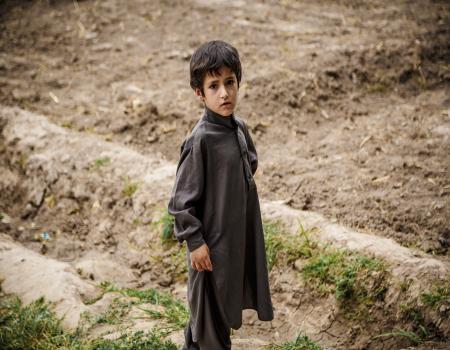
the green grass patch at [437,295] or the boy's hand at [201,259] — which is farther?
the green grass patch at [437,295]

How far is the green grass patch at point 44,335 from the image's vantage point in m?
2.67

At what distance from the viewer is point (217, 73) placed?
202 cm

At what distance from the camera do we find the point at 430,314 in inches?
103

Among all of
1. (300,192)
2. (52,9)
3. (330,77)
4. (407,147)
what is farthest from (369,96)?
(52,9)

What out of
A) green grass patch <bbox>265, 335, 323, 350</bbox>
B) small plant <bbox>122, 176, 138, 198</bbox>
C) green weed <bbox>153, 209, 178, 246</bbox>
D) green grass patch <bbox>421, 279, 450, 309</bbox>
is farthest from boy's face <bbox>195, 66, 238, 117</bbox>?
small plant <bbox>122, 176, 138, 198</bbox>

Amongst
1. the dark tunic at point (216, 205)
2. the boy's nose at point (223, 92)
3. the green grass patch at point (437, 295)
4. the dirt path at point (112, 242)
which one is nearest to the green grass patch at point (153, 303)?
the dirt path at point (112, 242)

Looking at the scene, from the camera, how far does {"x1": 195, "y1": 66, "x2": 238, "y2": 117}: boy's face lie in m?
2.02

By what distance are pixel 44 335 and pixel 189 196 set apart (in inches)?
62.8

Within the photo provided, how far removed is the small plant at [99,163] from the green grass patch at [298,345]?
266 cm

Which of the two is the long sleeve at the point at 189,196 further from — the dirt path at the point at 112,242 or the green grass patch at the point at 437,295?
the green grass patch at the point at 437,295

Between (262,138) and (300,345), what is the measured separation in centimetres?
266

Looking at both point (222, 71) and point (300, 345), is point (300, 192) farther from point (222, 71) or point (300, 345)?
point (222, 71)

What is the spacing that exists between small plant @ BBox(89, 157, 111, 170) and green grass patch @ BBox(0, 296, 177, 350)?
1.67 meters

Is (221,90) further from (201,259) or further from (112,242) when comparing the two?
(112,242)
